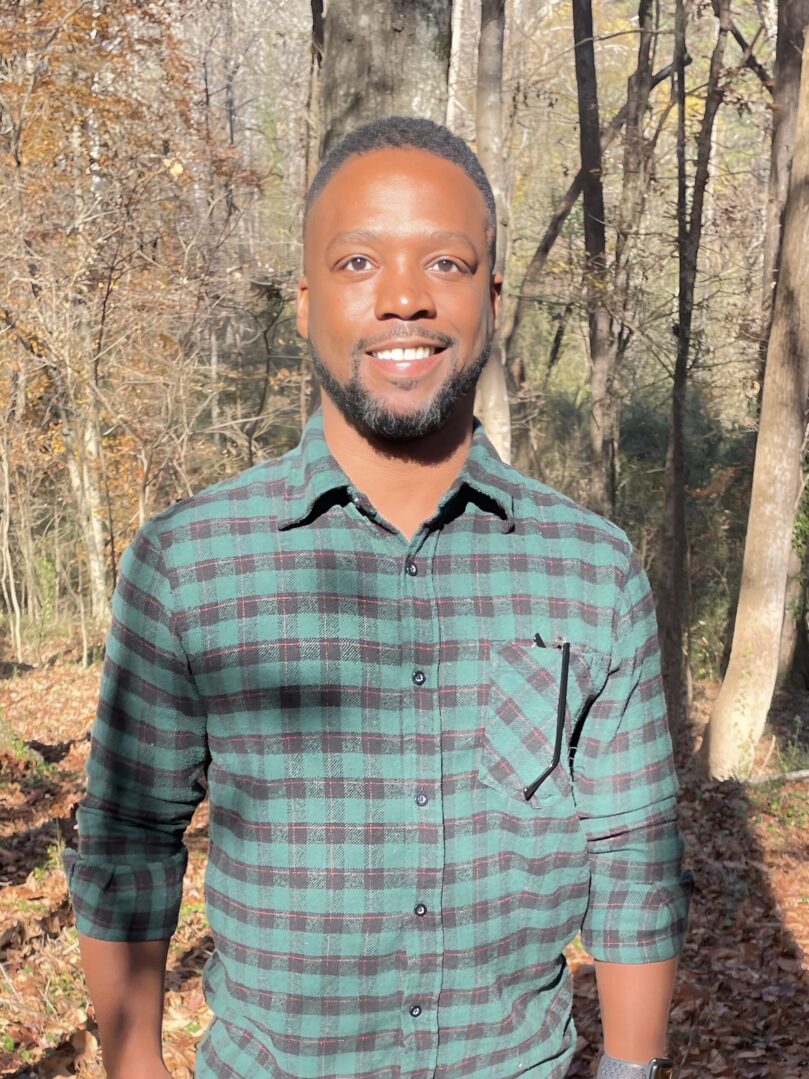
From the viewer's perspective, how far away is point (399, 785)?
180 centimetres

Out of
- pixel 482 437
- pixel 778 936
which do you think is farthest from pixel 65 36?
pixel 482 437

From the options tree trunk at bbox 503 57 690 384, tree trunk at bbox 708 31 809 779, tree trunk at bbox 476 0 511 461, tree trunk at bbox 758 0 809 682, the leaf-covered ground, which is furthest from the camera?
tree trunk at bbox 503 57 690 384

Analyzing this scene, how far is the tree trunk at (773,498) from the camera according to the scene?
32.9ft

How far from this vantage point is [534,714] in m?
1.88

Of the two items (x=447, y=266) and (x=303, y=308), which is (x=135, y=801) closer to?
(x=303, y=308)

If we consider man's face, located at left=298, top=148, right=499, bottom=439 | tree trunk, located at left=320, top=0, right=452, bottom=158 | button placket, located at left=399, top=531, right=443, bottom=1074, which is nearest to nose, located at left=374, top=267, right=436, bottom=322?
man's face, located at left=298, top=148, right=499, bottom=439

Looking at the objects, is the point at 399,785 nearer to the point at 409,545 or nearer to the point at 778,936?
the point at 409,545

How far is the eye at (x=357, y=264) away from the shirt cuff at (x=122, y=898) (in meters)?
1.04

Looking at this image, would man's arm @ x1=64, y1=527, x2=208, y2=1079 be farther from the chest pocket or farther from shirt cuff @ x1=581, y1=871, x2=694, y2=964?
shirt cuff @ x1=581, y1=871, x2=694, y2=964

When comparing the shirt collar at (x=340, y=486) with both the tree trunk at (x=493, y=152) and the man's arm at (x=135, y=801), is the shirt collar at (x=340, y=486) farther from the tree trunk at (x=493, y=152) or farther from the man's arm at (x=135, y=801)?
the tree trunk at (x=493, y=152)

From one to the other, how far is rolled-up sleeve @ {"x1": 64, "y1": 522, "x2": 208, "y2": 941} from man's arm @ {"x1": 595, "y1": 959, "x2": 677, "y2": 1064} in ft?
2.56

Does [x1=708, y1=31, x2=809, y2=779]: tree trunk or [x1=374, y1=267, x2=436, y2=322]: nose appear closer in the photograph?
[x1=374, y1=267, x2=436, y2=322]: nose

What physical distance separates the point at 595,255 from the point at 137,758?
15.7m

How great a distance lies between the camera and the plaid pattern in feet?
5.84
